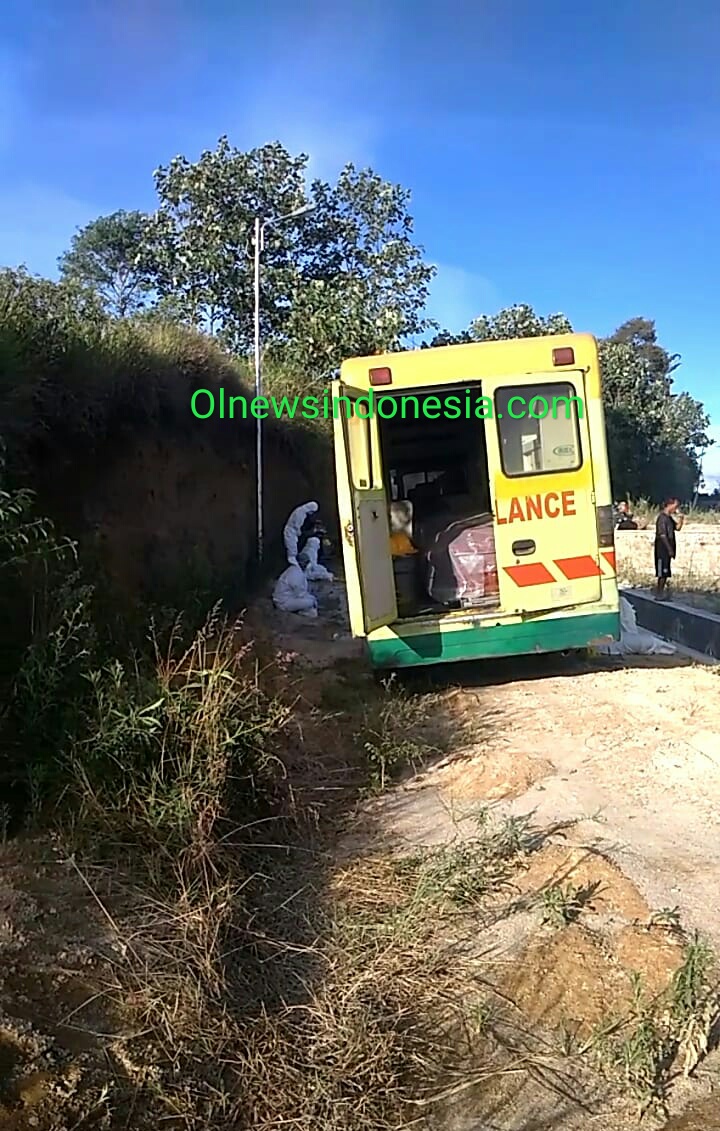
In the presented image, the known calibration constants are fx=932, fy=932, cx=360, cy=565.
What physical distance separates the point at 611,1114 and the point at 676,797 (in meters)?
2.60

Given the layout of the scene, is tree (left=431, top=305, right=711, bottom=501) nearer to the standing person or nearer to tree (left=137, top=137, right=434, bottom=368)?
tree (left=137, top=137, right=434, bottom=368)

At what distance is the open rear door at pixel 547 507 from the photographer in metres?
7.33

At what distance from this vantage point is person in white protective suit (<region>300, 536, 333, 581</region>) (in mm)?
14184

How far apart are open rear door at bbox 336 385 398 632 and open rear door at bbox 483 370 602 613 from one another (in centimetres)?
90

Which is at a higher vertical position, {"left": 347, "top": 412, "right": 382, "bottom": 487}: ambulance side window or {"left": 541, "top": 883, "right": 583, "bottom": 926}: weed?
{"left": 347, "top": 412, "right": 382, "bottom": 487}: ambulance side window

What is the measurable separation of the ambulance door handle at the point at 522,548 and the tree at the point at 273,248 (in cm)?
1753

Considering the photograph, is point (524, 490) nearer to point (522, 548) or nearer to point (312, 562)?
point (522, 548)

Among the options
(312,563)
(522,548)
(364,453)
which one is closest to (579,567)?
(522,548)

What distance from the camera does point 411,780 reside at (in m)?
5.52

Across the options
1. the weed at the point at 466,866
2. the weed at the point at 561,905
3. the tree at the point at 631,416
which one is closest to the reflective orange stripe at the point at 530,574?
the weed at the point at 466,866

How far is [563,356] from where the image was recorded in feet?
23.9

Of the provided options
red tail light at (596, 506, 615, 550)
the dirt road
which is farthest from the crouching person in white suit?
red tail light at (596, 506, 615, 550)

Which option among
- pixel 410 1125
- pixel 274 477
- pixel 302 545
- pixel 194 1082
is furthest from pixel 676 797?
pixel 274 477

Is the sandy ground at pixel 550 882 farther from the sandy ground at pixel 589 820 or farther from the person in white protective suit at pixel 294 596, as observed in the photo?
the person in white protective suit at pixel 294 596
